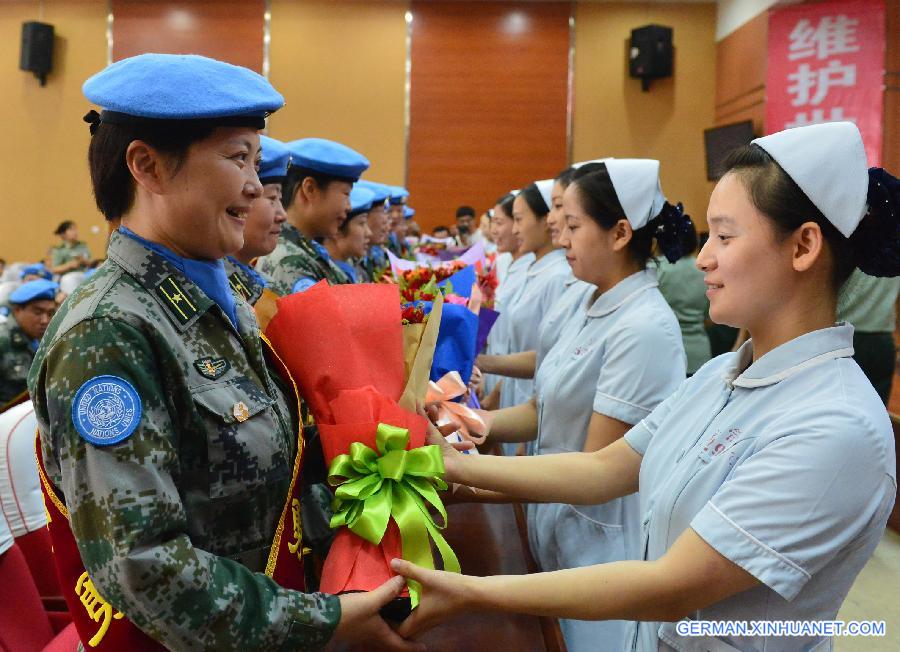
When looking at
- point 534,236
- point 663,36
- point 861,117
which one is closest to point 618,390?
point 534,236

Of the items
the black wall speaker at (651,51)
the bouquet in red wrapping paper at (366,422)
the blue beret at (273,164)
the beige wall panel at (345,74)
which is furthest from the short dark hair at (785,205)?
the beige wall panel at (345,74)

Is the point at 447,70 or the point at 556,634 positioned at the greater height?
the point at 447,70

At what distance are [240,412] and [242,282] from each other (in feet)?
2.72

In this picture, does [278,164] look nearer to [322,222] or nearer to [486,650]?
[322,222]

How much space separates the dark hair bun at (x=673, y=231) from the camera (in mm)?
2051

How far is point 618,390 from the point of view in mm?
1864

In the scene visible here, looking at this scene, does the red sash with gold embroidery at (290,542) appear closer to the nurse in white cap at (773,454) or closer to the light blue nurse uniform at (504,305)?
the nurse in white cap at (773,454)

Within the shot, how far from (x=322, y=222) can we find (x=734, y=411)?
5.89 feet

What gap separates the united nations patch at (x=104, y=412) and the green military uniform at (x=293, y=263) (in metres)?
1.43

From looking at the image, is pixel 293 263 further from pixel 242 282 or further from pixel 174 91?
pixel 174 91

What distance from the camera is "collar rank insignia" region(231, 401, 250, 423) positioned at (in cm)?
107

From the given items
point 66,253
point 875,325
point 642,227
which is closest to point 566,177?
point 642,227

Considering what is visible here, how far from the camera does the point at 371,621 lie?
1142mm

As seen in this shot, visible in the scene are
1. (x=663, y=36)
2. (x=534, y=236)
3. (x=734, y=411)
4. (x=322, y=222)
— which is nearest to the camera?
(x=734, y=411)
